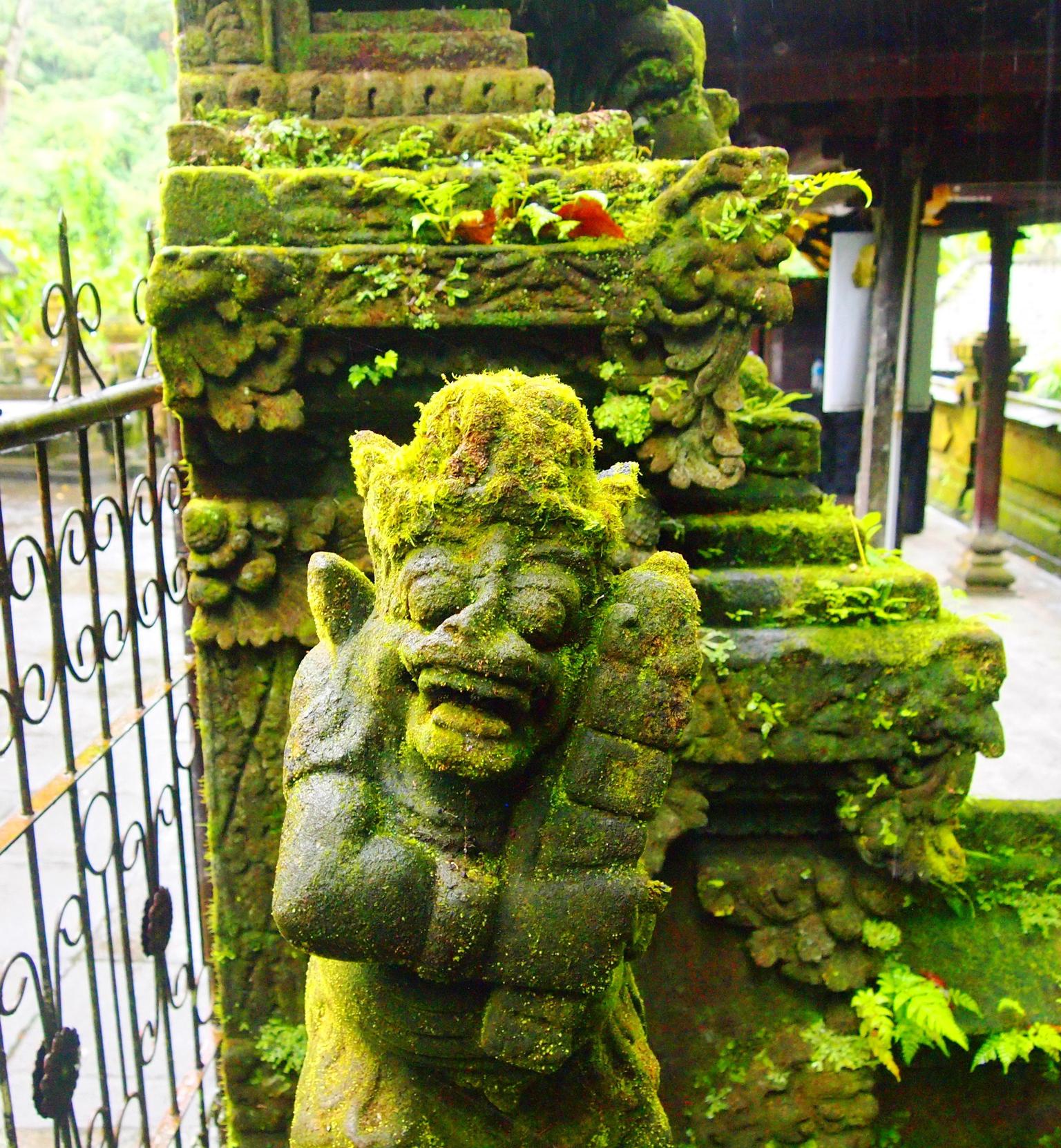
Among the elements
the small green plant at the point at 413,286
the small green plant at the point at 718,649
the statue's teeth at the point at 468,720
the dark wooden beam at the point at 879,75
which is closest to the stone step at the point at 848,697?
the small green plant at the point at 718,649

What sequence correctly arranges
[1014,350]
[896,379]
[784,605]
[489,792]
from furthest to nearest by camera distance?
[1014,350] → [896,379] → [784,605] → [489,792]

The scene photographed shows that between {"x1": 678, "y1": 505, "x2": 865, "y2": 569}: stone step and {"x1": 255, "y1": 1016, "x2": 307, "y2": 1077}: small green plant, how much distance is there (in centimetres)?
190

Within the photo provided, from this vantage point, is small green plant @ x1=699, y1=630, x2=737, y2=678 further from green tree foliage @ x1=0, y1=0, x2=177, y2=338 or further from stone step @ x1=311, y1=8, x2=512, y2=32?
green tree foliage @ x1=0, y1=0, x2=177, y2=338

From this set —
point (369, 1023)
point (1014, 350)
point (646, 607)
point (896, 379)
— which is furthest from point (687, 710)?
point (1014, 350)

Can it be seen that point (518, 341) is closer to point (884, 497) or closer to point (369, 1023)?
point (369, 1023)

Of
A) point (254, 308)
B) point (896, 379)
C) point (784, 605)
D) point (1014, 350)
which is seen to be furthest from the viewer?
point (1014, 350)

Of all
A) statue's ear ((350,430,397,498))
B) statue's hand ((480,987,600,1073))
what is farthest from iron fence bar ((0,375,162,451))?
statue's hand ((480,987,600,1073))

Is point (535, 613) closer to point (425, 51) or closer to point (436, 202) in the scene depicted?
point (436, 202)

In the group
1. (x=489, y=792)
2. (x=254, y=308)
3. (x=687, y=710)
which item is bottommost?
(x=489, y=792)

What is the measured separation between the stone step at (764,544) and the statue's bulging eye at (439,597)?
5.22ft

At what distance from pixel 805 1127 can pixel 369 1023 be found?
1.90m

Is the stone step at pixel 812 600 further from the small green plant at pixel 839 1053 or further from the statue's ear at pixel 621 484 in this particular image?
the small green plant at pixel 839 1053

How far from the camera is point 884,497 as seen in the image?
7.12 meters

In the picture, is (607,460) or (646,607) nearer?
(646,607)
